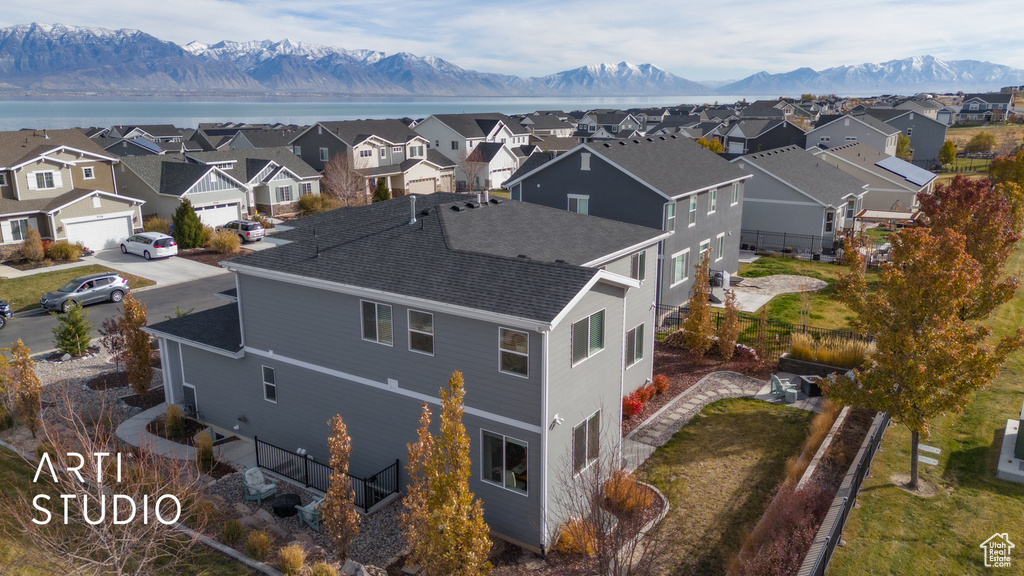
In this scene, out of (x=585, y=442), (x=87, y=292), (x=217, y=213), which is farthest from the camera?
(x=217, y=213)

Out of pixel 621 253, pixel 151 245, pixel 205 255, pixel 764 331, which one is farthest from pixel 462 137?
pixel 621 253

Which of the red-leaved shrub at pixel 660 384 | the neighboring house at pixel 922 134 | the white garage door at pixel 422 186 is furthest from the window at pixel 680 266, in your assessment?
the neighboring house at pixel 922 134

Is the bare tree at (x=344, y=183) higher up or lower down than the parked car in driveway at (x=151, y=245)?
higher up

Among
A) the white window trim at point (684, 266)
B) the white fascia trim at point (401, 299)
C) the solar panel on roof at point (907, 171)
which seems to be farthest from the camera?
the solar panel on roof at point (907, 171)

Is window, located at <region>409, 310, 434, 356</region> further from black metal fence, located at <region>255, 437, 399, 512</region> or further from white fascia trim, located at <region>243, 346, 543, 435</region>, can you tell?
black metal fence, located at <region>255, 437, 399, 512</region>

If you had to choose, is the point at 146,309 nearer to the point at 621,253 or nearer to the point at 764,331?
the point at 621,253

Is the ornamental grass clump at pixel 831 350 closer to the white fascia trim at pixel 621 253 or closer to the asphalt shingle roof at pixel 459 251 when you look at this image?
the white fascia trim at pixel 621 253

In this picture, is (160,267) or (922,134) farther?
(922,134)
